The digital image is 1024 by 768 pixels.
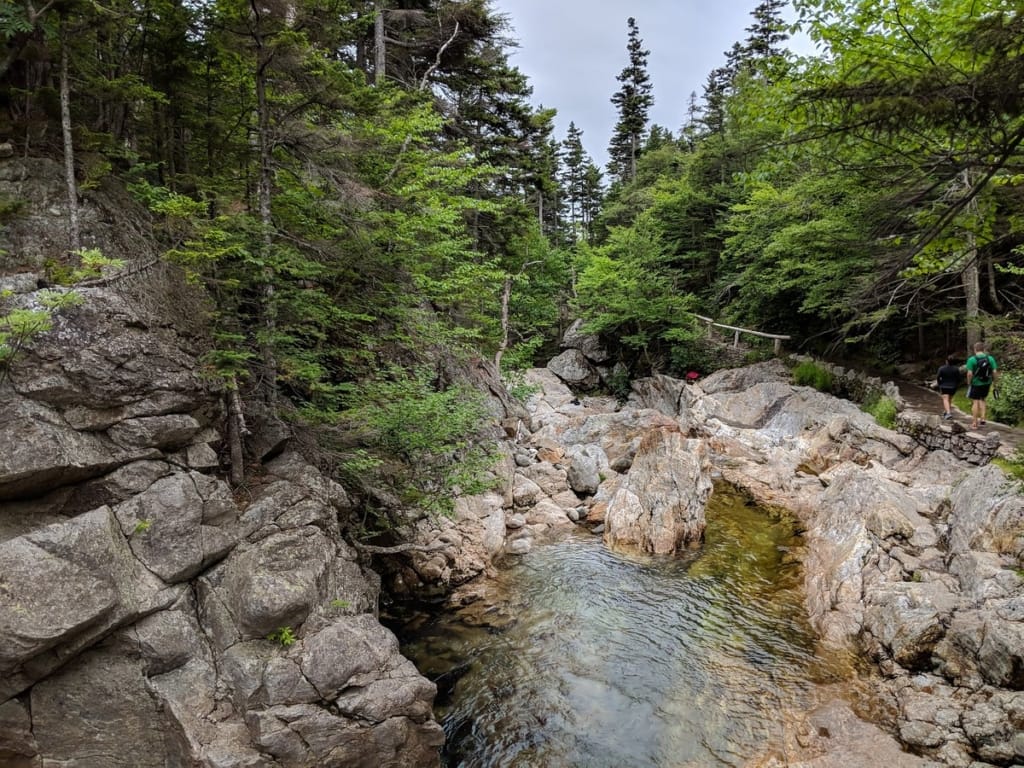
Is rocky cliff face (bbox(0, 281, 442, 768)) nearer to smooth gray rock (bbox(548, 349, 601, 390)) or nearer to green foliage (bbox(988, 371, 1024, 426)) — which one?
green foliage (bbox(988, 371, 1024, 426))

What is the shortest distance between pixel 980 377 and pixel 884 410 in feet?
12.9

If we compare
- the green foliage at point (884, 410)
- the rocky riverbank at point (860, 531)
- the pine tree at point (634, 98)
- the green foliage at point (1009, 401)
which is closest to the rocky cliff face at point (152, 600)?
the rocky riverbank at point (860, 531)

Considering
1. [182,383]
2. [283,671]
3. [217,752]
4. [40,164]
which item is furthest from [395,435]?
[40,164]

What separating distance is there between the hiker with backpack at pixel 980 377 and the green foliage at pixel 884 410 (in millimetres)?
2939

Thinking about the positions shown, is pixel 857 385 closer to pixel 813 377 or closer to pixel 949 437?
pixel 813 377

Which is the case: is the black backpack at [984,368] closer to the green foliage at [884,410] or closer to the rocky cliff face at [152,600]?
the green foliage at [884,410]

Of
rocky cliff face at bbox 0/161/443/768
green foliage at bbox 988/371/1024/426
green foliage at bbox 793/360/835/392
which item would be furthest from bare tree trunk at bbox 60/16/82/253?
green foliage at bbox 793/360/835/392

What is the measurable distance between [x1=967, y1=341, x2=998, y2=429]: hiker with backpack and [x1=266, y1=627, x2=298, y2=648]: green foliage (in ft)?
46.5

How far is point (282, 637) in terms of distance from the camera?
18.5 ft

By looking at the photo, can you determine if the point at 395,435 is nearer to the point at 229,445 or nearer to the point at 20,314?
the point at 229,445

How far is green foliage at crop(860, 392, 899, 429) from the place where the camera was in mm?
14398

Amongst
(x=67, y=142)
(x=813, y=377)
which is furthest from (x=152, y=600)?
(x=813, y=377)

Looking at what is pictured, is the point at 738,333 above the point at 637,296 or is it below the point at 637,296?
below

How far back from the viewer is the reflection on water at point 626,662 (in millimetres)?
6457
